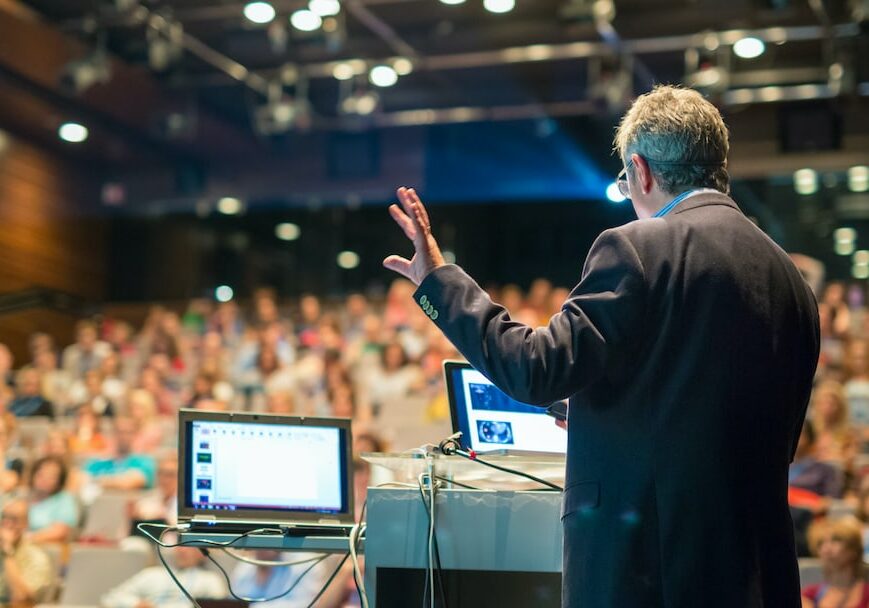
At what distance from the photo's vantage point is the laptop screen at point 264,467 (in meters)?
2.42

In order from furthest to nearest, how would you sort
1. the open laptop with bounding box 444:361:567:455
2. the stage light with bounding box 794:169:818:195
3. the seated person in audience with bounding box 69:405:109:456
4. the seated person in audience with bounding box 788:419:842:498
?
the stage light with bounding box 794:169:818:195
the seated person in audience with bounding box 69:405:109:456
the seated person in audience with bounding box 788:419:842:498
the open laptop with bounding box 444:361:567:455

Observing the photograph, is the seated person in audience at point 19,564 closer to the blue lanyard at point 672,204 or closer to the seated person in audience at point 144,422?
the seated person in audience at point 144,422

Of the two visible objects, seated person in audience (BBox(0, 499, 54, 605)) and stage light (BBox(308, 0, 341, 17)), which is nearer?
seated person in audience (BBox(0, 499, 54, 605))

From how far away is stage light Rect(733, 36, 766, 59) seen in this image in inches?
337

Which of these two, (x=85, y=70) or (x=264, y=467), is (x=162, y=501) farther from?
(x=85, y=70)

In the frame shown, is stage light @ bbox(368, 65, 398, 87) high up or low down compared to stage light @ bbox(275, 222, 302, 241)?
up

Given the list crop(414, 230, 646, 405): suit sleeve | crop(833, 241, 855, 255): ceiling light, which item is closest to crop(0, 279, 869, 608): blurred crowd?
crop(833, 241, 855, 255): ceiling light

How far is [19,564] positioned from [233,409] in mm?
2924

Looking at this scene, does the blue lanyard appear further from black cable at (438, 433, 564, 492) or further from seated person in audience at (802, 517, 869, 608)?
seated person in audience at (802, 517, 869, 608)

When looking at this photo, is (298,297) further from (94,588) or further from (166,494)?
(94,588)

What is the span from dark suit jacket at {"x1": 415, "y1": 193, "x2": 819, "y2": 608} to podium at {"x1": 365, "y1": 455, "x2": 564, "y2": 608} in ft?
1.24

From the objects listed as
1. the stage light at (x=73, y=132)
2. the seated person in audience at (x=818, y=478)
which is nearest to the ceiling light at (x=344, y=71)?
the stage light at (x=73, y=132)

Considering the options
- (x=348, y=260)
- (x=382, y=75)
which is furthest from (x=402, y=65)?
(x=348, y=260)

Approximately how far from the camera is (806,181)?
10102 mm
